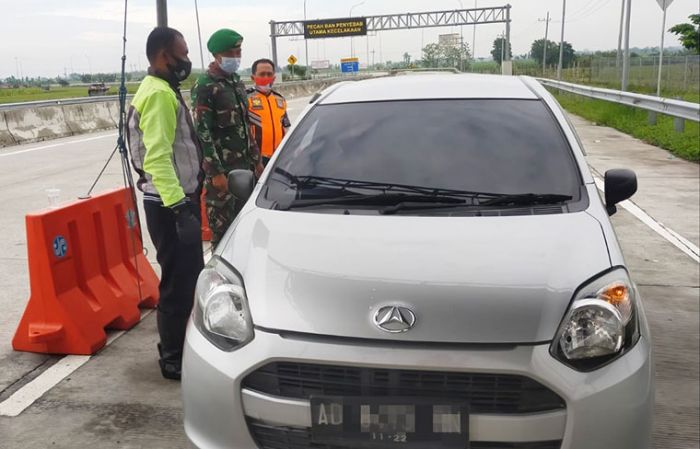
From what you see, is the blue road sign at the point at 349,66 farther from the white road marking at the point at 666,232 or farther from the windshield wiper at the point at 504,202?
the windshield wiper at the point at 504,202

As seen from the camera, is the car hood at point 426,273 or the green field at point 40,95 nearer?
the car hood at point 426,273

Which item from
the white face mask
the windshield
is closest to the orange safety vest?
the white face mask

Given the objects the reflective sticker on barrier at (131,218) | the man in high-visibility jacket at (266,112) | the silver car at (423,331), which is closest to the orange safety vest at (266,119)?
the man in high-visibility jacket at (266,112)

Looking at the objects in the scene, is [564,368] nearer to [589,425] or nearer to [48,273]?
[589,425]

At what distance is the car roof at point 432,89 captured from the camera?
11.8 feet

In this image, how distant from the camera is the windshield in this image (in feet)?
9.99

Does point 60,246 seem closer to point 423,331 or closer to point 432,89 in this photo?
point 432,89

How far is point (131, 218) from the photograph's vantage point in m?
4.40

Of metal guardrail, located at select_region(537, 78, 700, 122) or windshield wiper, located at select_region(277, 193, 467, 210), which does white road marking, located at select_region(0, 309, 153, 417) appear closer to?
windshield wiper, located at select_region(277, 193, 467, 210)

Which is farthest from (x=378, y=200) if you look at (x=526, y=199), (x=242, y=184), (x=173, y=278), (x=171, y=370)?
(x=171, y=370)

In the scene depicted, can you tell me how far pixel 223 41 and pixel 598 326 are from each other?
3293 mm

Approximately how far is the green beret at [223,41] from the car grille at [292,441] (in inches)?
120

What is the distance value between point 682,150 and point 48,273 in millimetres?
11759

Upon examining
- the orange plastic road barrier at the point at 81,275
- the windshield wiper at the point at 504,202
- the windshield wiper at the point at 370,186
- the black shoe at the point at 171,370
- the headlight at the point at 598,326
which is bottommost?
the black shoe at the point at 171,370
